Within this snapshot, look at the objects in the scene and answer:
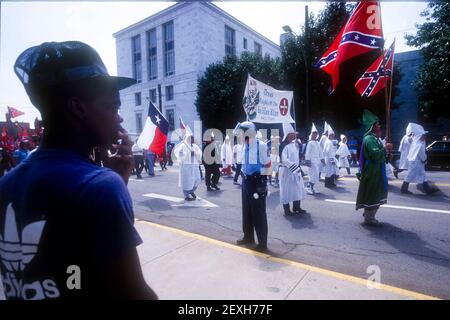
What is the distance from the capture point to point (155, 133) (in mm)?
7305

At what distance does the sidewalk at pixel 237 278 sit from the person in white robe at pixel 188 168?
14.1 feet

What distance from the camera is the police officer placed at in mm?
4496

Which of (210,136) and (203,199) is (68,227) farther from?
(210,136)

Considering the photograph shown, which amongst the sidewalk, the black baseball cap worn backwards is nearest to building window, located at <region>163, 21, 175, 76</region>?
the sidewalk

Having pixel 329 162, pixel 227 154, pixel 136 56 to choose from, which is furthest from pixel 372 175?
pixel 136 56

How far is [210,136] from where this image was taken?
35.1 feet

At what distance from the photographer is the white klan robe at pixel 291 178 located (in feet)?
22.0

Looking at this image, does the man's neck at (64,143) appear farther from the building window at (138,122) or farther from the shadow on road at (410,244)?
the building window at (138,122)

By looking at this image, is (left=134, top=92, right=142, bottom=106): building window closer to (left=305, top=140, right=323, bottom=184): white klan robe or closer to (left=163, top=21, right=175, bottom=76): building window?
(left=163, top=21, right=175, bottom=76): building window

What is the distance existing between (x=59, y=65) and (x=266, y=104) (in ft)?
25.0

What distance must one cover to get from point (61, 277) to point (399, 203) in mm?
8079

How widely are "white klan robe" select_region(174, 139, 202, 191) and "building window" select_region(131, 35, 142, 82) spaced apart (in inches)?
1351

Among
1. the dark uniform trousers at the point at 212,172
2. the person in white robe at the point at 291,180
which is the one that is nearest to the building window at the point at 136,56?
the dark uniform trousers at the point at 212,172
